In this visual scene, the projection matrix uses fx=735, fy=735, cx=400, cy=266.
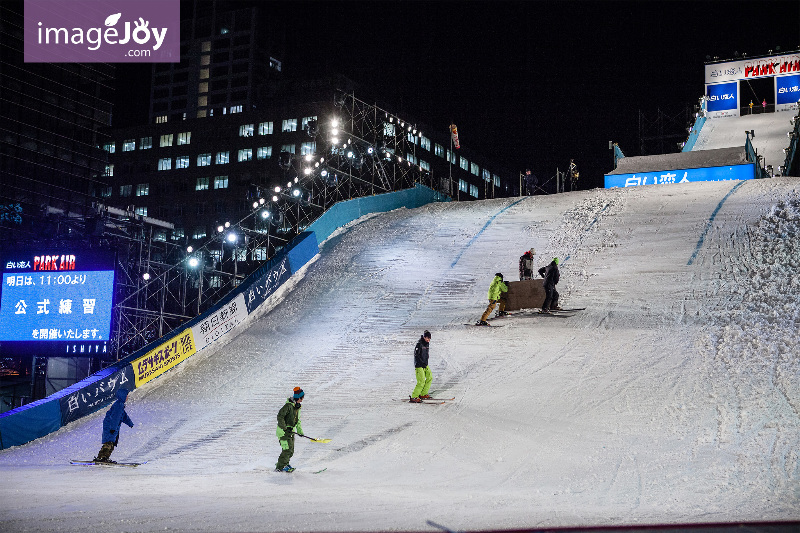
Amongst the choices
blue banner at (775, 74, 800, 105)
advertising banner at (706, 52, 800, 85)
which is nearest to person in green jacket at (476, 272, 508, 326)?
blue banner at (775, 74, 800, 105)

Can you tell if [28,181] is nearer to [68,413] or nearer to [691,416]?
[68,413]

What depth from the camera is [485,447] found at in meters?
9.60

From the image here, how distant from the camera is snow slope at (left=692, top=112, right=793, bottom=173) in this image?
41875 mm

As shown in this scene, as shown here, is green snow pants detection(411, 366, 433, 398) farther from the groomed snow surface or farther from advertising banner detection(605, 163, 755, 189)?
advertising banner detection(605, 163, 755, 189)

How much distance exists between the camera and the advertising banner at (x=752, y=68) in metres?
50.1

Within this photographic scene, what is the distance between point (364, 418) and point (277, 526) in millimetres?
5602

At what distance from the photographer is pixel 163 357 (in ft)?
51.2

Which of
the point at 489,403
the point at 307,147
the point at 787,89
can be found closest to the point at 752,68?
the point at 787,89

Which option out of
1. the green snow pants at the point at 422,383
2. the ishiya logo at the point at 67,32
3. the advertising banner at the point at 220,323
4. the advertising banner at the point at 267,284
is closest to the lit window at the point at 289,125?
the ishiya logo at the point at 67,32

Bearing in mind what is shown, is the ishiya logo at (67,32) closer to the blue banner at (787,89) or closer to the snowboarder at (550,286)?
the blue banner at (787,89)

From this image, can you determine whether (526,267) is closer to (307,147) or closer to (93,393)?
(93,393)

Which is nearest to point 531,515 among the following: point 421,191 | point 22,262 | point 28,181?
point 22,262

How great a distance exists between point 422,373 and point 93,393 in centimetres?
690

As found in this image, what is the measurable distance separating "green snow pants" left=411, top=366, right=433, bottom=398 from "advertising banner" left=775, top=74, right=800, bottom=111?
47.6 m
